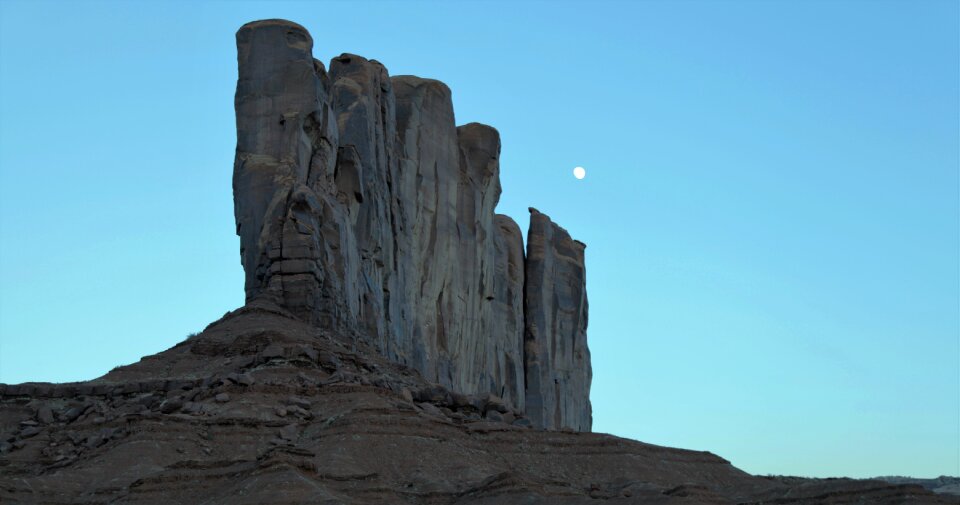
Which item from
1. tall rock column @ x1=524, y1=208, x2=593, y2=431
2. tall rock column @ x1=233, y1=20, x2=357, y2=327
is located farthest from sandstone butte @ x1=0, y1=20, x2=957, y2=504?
tall rock column @ x1=524, y1=208, x2=593, y2=431

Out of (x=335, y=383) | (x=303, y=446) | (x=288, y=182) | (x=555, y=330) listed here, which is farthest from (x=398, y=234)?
(x=303, y=446)

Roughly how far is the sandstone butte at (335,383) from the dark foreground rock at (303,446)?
8cm

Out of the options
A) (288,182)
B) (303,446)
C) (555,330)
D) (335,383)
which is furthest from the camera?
(555,330)

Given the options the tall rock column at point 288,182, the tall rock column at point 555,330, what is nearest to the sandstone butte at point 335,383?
the tall rock column at point 288,182

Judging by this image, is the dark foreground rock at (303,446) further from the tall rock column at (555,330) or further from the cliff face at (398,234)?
the tall rock column at (555,330)

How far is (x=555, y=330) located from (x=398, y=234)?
33.3 m

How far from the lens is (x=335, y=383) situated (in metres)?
48.3

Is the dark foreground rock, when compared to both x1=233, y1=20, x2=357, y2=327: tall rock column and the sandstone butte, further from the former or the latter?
x1=233, y1=20, x2=357, y2=327: tall rock column

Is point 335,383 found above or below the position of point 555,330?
below

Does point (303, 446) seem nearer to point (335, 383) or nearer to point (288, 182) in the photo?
point (335, 383)

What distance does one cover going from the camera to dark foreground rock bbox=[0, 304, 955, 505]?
A: 3956 cm

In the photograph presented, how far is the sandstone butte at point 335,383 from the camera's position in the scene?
40656 mm

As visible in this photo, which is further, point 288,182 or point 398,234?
point 398,234

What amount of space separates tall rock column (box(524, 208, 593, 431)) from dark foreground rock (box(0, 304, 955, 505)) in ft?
174
